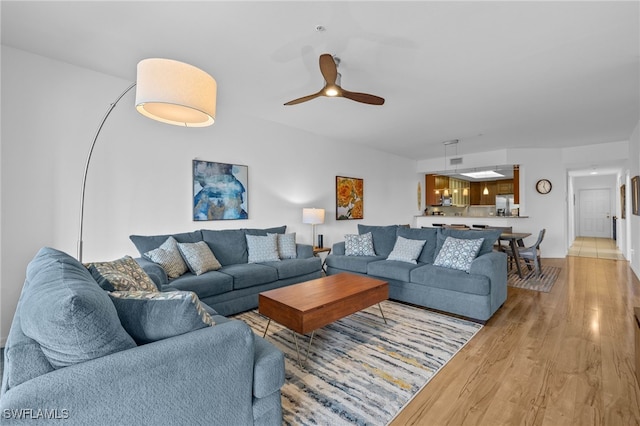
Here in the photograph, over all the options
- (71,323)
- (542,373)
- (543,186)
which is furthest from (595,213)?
(71,323)

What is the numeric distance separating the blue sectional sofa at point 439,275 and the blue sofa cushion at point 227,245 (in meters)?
1.32

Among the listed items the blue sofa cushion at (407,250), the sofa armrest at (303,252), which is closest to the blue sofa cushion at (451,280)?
the blue sofa cushion at (407,250)

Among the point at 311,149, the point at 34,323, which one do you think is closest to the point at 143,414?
the point at 34,323

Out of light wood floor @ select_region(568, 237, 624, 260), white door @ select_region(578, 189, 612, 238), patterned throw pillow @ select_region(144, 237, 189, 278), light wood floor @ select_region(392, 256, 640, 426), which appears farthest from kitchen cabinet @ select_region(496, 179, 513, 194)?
patterned throw pillow @ select_region(144, 237, 189, 278)

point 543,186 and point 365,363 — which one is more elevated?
point 543,186

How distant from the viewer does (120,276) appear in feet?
6.00

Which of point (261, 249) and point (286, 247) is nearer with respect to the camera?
point (261, 249)

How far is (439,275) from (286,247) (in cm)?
205

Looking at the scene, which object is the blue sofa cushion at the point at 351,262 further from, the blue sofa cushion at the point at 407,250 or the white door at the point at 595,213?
the white door at the point at 595,213

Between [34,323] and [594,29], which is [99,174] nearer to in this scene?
[34,323]

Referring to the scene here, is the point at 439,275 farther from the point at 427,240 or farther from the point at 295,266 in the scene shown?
the point at 295,266

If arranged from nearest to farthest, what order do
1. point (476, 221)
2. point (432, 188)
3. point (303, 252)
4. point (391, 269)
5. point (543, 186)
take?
point (391, 269) < point (303, 252) < point (543, 186) < point (476, 221) < point (432, 188)

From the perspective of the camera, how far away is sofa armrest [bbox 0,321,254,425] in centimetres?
94

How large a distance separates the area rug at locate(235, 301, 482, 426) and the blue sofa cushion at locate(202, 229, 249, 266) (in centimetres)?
76
